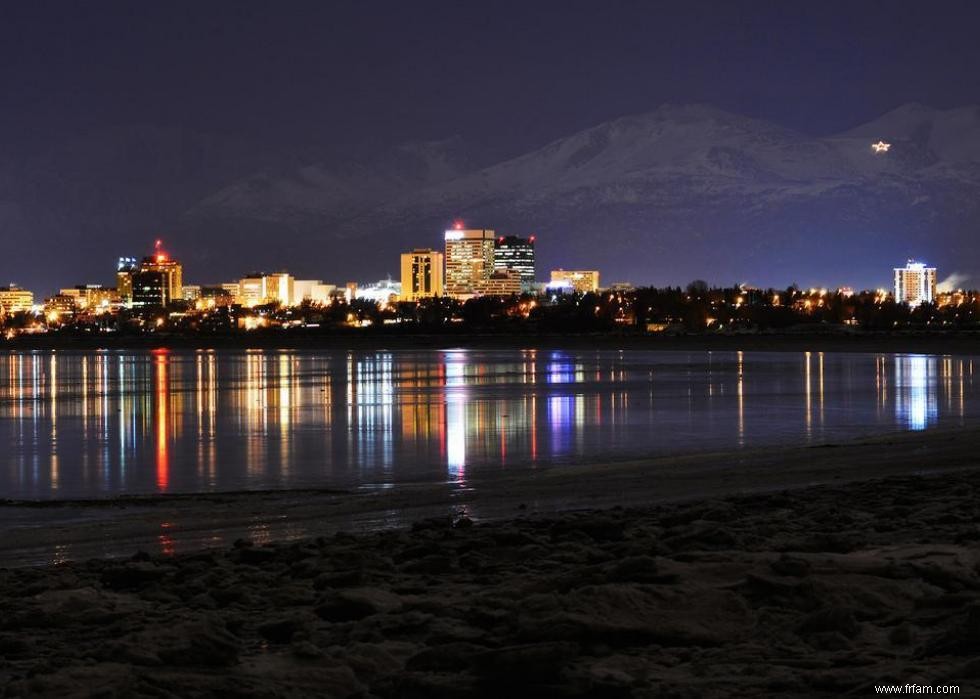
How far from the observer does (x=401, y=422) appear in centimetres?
2883

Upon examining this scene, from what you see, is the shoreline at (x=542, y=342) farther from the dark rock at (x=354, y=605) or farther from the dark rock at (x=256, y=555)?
the dark rock at (x=354, y=605)

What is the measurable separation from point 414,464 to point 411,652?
44.3 ft

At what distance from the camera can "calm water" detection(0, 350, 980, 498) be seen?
760 inches

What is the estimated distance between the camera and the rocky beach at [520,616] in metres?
5.64

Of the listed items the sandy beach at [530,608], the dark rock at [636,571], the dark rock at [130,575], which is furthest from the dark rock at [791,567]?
the dark rock at [130,575]

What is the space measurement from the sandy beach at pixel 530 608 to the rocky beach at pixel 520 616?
0.05 ft

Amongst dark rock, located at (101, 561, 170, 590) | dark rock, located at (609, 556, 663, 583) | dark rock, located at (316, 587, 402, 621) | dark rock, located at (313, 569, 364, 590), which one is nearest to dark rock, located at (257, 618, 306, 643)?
dark rock, located at (316, 587, 402, 621)

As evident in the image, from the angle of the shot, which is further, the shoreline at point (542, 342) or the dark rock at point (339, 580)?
the shoreline at point (542, 342)

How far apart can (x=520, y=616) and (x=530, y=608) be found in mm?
127

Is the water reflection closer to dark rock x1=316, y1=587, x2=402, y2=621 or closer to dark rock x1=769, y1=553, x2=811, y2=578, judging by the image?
Answer: dark rock x1=769, y1=553, x2=811, y2=578

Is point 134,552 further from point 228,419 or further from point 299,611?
point 228,419

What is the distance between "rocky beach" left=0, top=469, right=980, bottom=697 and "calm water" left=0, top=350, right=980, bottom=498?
7.91m

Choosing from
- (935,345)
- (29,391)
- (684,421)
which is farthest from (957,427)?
(935,345)

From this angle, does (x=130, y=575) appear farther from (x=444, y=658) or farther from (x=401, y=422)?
(x=401, y=422)
